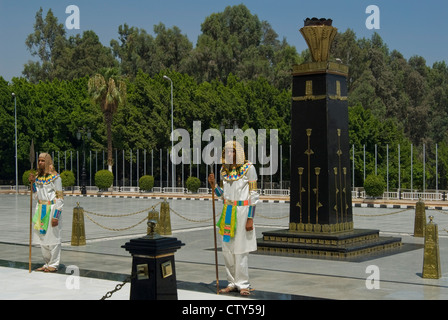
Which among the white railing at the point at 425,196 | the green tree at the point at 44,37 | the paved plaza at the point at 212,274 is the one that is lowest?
the paved plaza at the point at 212,274

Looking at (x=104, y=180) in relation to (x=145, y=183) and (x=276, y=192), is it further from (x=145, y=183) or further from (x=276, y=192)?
(x=276, y=192)

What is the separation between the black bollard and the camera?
7750 mm

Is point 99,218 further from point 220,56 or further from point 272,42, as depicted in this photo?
point 272,42

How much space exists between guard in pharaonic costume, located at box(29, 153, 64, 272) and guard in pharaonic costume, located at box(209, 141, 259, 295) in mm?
3627

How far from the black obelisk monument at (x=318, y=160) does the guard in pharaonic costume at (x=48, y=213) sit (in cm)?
524

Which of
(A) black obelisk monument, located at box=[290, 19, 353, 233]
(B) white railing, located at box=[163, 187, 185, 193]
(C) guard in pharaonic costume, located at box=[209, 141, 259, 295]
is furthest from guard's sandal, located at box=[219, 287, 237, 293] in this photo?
(B) white railing, located at box=[163, 187, 185, 193]

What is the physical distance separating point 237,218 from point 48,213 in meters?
4.02

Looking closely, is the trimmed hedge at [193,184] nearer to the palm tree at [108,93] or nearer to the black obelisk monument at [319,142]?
the palm tree at [108,93]

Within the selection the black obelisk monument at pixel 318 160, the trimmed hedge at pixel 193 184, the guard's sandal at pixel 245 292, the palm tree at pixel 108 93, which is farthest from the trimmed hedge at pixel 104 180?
the guard's sandal at pixel 245 292

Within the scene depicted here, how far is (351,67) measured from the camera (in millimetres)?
74562

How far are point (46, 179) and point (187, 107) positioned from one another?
41697 mm

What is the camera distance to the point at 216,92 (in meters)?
54.9

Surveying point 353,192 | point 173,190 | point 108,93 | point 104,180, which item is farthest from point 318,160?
point 108,93

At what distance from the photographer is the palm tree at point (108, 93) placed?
54494mm
